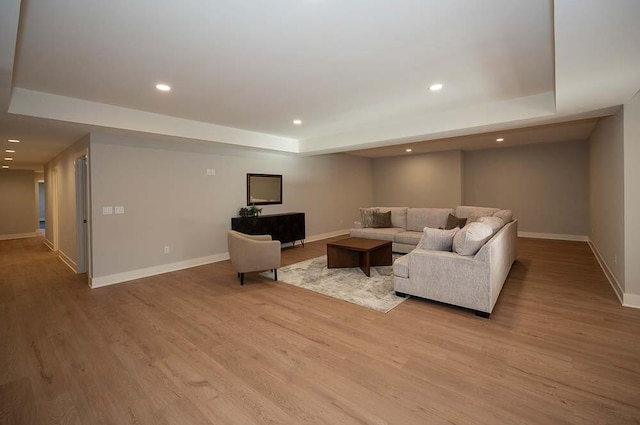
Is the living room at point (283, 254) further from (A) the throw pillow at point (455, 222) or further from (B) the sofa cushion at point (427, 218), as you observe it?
(B) the sofa cushion at point (427, 218)

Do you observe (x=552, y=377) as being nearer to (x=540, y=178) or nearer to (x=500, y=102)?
(x=500, y=102)

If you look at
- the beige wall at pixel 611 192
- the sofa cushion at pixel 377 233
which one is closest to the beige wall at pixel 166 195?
the sofa cushion at pixel 377 233

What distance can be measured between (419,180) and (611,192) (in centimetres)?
531

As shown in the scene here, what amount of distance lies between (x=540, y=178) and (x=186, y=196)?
27.5 ft

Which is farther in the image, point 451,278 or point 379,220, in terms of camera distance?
point 379,220

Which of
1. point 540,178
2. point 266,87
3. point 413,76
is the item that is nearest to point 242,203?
point 266,87

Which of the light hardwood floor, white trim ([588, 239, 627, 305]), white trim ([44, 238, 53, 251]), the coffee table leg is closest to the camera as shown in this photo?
the light hardwood floor

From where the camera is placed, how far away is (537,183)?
7.55 m

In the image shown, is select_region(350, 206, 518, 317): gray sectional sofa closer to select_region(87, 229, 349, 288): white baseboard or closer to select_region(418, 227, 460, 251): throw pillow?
select_region(418, 227, 460, 251): throw pillow

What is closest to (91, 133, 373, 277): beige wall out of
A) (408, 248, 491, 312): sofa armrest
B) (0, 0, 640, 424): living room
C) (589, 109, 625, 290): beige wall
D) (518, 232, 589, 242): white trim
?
(0, 0, 640, 424): living room

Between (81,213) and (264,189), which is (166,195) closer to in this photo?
(81,213)

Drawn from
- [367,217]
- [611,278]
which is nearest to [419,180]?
[367,217]

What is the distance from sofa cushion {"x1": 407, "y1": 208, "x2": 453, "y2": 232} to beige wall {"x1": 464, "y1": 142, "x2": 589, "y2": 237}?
118 inches

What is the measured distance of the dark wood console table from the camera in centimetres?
591
